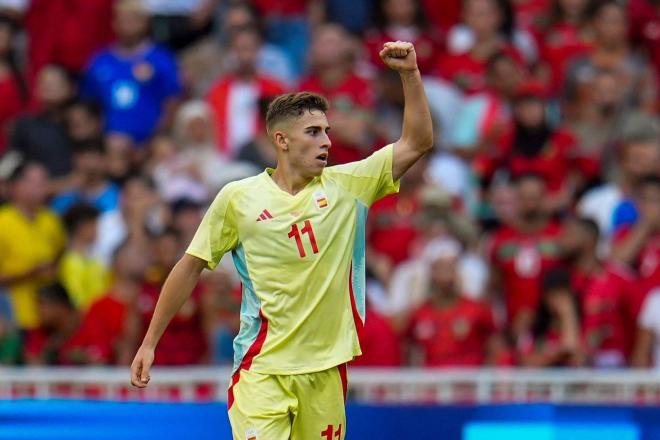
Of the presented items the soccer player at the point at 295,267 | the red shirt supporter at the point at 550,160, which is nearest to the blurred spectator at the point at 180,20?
the red shirt supporter at the point at 550,160

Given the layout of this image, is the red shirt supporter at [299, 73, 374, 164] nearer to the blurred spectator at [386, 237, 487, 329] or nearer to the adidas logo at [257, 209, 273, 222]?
the blurred spectator at [386, 237, 487, 329]

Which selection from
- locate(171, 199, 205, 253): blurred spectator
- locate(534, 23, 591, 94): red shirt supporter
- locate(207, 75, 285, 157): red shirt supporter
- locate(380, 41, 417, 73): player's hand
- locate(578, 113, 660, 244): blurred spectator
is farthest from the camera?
locate(534, 23, 591, 94): red shirt supporter

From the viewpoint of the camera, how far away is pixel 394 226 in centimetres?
1208

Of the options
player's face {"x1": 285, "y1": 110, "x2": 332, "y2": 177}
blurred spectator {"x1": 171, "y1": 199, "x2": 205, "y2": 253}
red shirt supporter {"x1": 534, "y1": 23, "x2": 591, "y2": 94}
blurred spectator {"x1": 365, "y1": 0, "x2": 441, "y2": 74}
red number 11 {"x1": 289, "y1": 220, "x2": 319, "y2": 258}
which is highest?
blurred spectator {"x1": 365, "y1": 0, "x2": 441, "y2": 74}

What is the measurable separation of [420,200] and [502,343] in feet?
5.02

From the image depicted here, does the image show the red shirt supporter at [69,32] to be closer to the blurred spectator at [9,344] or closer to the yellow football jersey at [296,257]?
the blurred spectator at [9,344]

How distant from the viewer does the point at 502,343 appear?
434 inches

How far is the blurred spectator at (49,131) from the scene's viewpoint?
43.8 ft

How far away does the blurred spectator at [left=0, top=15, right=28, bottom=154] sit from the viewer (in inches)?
549

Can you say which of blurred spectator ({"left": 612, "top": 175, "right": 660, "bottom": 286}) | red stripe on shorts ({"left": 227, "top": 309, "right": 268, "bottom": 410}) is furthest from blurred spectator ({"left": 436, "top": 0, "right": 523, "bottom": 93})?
red stripe on shorts ({"left": 227, "top": 309, "right": 268, "bottom": 410})

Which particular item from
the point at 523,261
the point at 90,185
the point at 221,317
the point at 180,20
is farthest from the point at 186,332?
the point at 180,20

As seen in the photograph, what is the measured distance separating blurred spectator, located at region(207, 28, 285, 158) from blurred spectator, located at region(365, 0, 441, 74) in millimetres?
1083

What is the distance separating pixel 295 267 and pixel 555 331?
419 cm

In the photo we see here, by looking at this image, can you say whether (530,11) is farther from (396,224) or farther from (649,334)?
(649,334)
